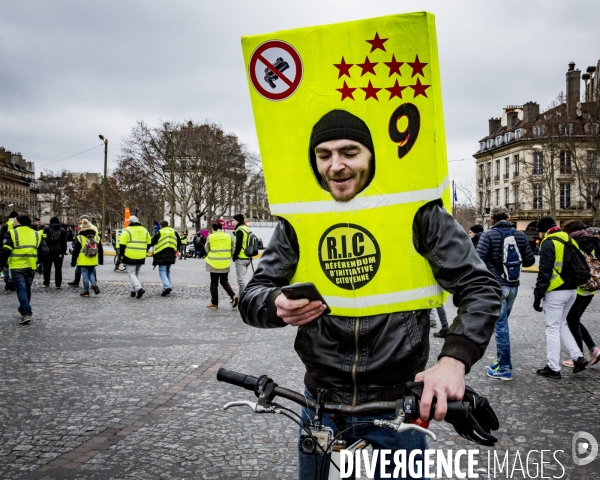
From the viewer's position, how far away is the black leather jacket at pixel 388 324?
187 centimetres

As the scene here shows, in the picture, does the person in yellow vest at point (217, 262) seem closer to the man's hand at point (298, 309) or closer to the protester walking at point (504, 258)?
the protester walking at point (504, 258)

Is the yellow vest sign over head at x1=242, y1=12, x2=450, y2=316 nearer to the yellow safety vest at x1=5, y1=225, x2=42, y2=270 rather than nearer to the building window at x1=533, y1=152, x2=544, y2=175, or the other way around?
the yellow safety vest at x1=5, y1=225, x2=42, y2=270

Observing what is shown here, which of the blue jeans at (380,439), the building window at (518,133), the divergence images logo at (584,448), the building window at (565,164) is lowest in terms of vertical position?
the divergence images logo at (584,448)

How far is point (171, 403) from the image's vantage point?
5.46 m

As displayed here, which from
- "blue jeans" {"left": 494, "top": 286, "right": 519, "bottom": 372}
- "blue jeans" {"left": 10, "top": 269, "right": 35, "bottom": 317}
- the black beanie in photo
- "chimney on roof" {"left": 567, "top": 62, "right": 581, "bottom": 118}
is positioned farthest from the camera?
"chimney on roof" {"left": 567, "top": 62, "right": 581, "bottom": 118}

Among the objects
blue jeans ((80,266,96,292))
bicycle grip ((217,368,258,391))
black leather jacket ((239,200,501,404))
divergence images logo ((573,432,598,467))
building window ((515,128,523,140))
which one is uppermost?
building window ((515,128,523,140))

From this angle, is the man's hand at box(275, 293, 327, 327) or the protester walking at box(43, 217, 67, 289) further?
the protester walking at box(43, 217, 67, 289)

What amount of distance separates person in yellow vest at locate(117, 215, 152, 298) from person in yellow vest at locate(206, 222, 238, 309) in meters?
2.23

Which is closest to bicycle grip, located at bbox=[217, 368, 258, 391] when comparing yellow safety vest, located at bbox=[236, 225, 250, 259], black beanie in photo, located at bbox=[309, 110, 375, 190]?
black beanie in photo, located at bbox=[309, 110, 375, 190]

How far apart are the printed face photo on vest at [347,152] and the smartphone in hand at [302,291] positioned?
43 cm

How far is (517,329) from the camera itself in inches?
385

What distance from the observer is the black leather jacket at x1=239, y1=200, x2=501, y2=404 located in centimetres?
187

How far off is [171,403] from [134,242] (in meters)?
8.85

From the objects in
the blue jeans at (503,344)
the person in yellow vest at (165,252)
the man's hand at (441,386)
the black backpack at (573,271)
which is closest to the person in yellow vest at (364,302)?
the man's hand at (441,386)
